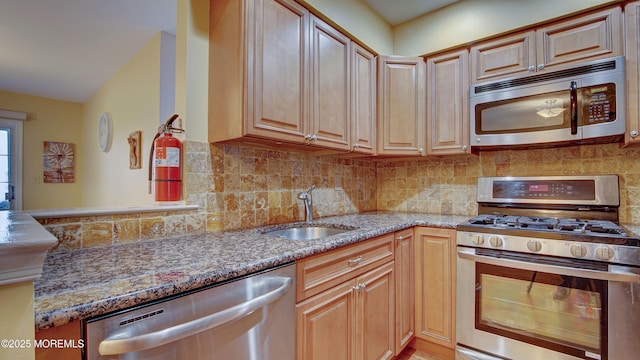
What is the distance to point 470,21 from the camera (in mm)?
2154

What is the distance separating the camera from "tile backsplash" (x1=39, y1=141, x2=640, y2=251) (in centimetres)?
136

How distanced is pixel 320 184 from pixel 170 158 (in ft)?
3.62

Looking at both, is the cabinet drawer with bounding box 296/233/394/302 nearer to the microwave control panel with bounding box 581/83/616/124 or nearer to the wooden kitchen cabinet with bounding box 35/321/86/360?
the wooden kitchen cabinet with bounding box 35/321/86/360

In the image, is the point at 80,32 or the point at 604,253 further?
the point at 80,32

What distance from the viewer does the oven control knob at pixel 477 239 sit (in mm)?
1750

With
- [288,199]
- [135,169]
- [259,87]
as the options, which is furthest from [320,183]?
[135,169]

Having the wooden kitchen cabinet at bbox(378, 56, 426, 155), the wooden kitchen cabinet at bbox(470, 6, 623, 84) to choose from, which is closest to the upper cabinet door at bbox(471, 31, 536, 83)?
the wooden kitchen cabinet at bbox(470, 6, 623, 84)

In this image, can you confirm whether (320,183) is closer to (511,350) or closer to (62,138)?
(511,350)

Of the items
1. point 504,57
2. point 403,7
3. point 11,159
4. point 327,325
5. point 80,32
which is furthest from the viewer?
point 11,159

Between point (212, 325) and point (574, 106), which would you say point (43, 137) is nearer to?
point (212, 325)

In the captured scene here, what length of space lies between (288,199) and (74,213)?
3.70ft

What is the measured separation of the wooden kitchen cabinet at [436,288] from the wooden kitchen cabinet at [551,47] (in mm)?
1229

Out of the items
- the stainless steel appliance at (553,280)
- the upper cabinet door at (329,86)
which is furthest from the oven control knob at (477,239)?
the upper cabinet door at (329,86)

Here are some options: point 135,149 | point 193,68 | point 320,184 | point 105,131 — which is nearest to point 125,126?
point 135,149
